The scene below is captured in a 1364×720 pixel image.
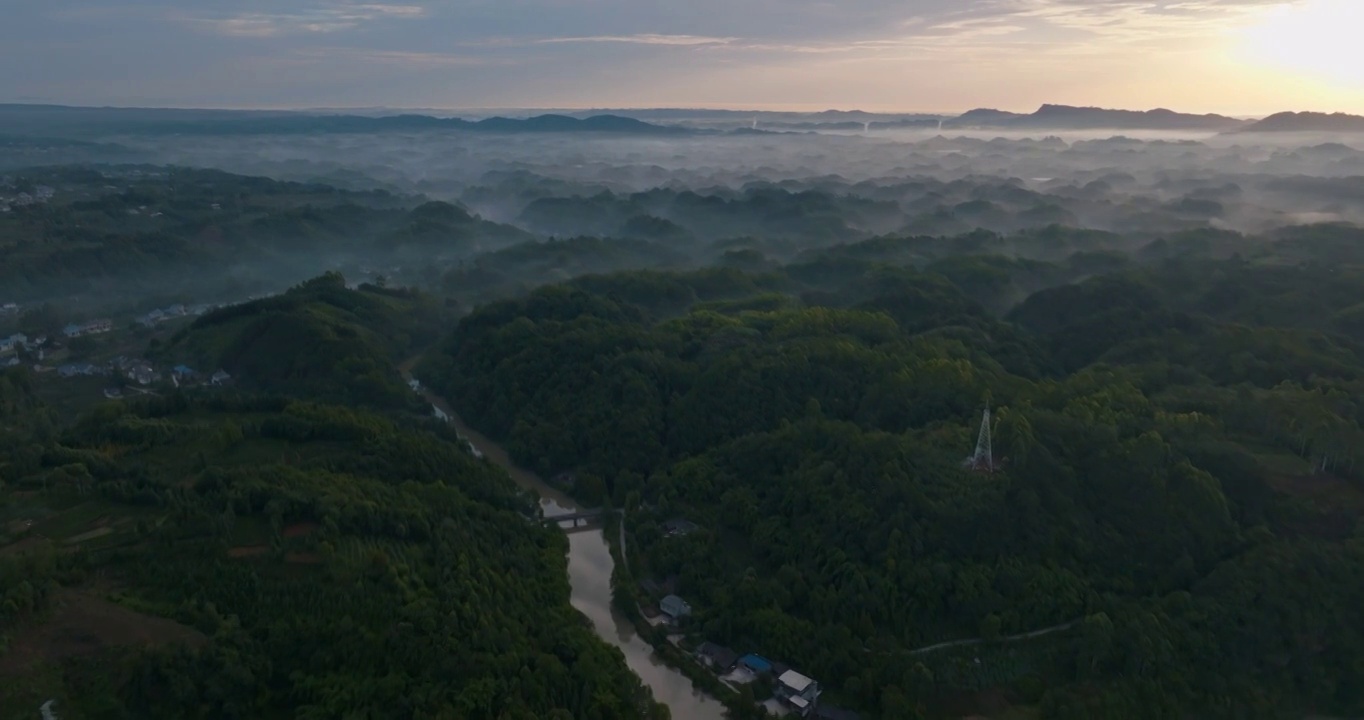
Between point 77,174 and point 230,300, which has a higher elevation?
point 77,174

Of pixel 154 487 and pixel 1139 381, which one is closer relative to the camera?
pixel 154 487

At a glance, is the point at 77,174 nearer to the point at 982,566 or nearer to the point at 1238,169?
the point at 982,566

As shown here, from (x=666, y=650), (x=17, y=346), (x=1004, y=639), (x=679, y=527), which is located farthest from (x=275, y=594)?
(x=17, y=346)

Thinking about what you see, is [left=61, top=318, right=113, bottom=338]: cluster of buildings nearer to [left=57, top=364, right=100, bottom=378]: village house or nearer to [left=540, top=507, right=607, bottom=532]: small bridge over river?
[left=57, top=364, right=100, bottom=378]: village house

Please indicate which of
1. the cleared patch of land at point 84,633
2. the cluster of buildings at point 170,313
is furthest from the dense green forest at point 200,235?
the cleared patch of land at point 84,633

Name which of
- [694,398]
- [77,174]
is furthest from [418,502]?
[77,174]
